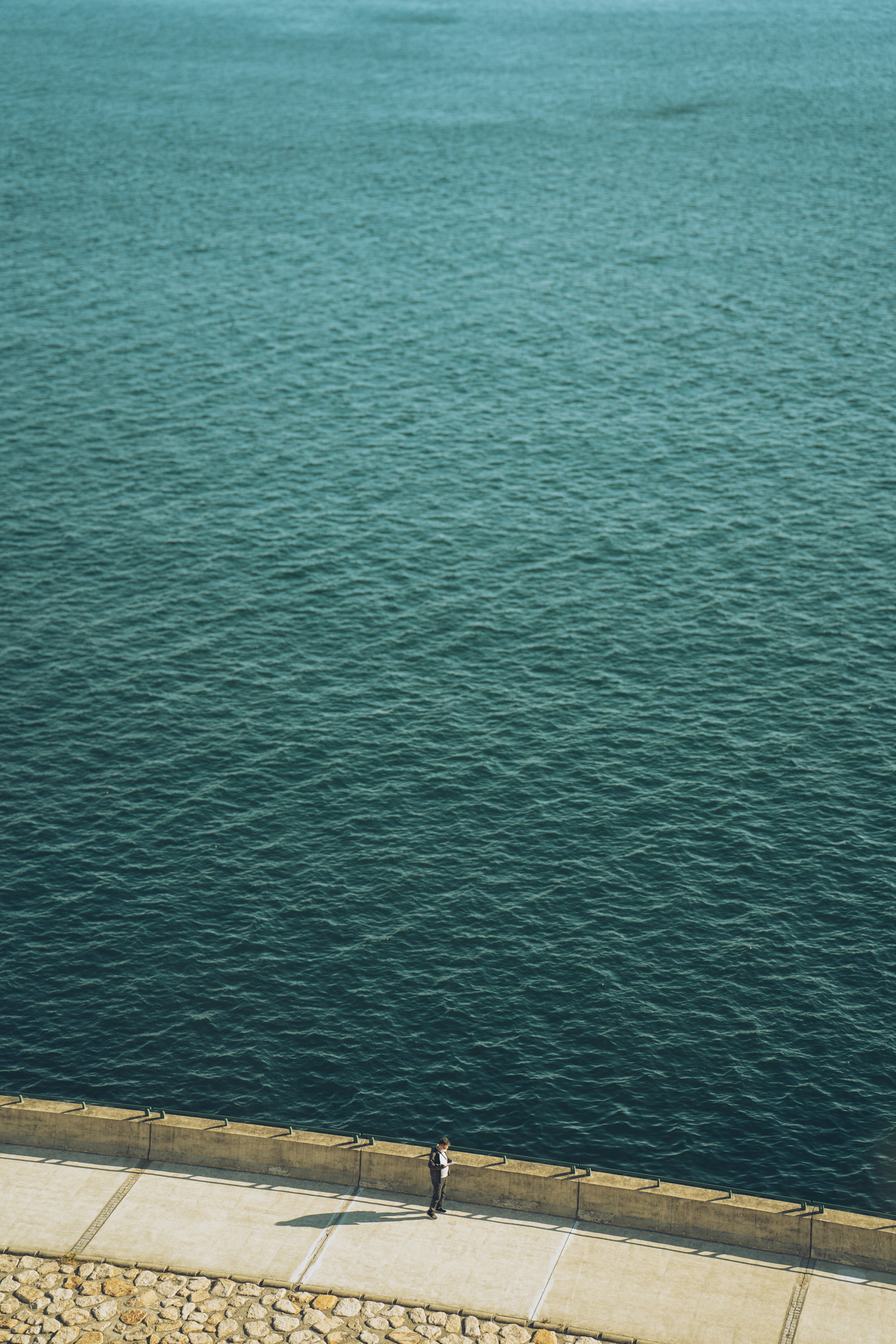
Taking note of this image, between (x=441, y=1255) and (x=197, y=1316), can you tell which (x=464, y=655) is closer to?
(x=441, y=1255)

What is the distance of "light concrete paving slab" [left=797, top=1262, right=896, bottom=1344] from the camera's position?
4256 centimetres

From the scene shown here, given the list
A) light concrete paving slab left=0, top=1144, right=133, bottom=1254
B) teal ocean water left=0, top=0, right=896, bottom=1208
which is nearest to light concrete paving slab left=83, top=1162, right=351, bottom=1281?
light concrete paving slab left=0, top=1144, right=133, bottom=1254

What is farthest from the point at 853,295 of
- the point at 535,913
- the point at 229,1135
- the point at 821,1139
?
the point at 229,1135

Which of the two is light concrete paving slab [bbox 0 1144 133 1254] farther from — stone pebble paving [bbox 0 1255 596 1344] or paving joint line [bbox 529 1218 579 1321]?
paving joint line [bbox 529 1218 579 1321]

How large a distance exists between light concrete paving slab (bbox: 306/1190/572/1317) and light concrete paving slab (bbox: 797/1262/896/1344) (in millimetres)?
7755

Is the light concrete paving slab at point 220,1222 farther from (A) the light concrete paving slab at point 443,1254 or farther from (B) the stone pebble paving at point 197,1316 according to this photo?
(A) the light concrete paving slab at point 443,1254

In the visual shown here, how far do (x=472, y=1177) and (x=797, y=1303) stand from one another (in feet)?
35.2

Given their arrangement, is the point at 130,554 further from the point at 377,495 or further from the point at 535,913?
the point at 535,913

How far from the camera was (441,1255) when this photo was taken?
1810 inches

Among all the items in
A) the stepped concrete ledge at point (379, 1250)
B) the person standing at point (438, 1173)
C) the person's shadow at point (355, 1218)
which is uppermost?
the person standing at point (438, 1173)

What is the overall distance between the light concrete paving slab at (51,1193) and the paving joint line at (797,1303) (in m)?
21.7

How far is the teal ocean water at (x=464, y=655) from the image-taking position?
6200cm

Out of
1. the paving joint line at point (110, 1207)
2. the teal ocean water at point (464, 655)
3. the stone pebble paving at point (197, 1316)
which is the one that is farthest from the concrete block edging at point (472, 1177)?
the teal ocean water at point (464, 655)

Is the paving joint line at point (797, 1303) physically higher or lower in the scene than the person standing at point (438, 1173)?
lower
